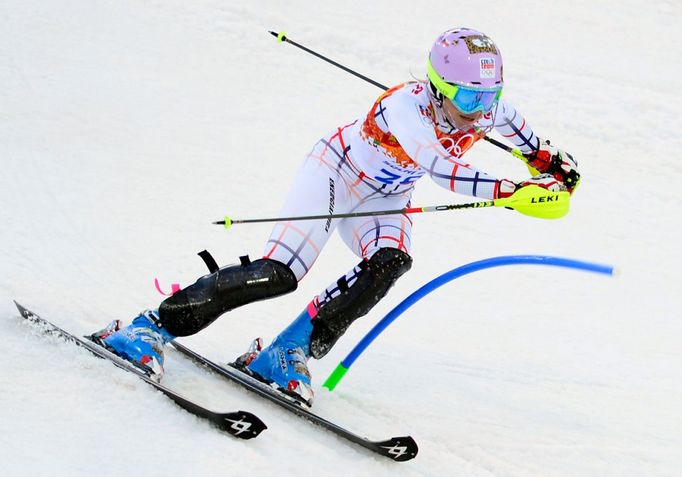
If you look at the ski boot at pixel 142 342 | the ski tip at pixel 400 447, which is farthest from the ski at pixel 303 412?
the ski boot at pixel 142 342

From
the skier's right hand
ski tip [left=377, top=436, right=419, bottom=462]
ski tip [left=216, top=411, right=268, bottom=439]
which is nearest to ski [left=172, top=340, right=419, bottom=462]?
ski tip [left=377, top=436, right=419, bottom=462]

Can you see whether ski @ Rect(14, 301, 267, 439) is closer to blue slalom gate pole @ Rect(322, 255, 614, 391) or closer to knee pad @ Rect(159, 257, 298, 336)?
knee pad @ Rect(159, 257, 298, 336)

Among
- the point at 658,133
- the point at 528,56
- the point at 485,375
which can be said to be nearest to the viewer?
the point at 485,375

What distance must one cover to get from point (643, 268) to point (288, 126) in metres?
3.08

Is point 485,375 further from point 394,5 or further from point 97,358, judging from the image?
point 394,5

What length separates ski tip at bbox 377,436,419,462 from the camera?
399 cm

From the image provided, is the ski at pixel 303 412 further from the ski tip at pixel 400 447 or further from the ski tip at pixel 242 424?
the ski tip at pixel 242 424

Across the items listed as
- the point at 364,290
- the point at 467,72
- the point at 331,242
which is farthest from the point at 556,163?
the point at 331,242

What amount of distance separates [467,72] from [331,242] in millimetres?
2754

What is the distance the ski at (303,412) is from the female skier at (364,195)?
58 millimetres

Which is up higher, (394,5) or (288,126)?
(394,5)

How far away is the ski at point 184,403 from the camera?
3.81 m

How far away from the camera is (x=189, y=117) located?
7961 mm

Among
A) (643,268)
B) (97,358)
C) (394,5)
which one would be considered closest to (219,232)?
(97,358)
